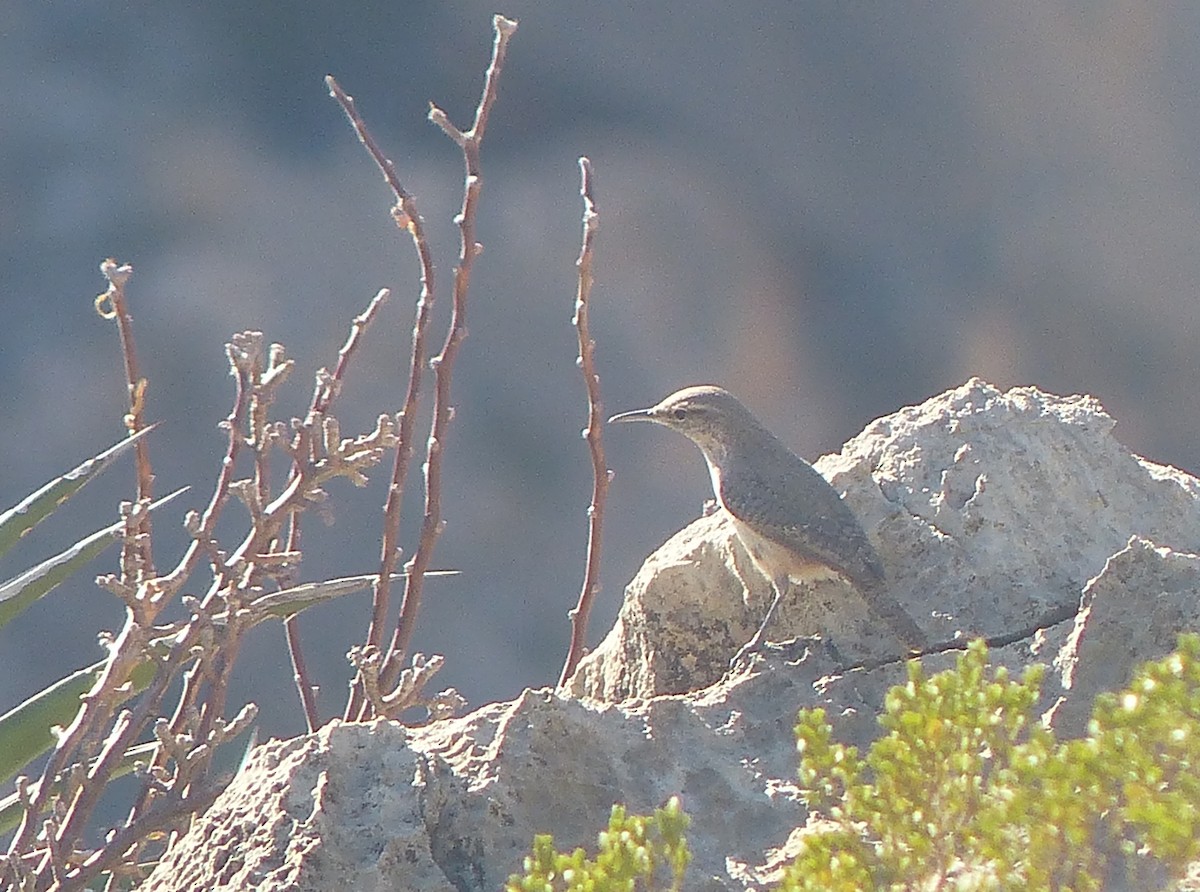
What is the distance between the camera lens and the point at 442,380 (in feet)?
10.1

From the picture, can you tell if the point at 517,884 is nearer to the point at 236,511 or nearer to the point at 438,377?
the point at 438,377

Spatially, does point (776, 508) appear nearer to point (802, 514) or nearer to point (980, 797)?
point (802, 514)

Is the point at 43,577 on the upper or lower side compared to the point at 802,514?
lower

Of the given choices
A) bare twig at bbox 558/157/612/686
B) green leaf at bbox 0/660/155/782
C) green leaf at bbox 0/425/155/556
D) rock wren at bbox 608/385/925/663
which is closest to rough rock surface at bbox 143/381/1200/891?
rock wren at bbox 608/385/925/663

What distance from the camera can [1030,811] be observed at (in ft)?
5.70

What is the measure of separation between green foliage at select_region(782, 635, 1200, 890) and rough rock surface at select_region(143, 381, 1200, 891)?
659 millimetres

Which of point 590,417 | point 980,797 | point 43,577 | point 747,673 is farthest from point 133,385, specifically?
point 980,797

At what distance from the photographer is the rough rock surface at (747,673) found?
2521 millimetres

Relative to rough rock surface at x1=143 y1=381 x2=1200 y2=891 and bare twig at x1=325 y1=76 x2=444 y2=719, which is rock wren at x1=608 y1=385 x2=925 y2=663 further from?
bare twig at x1=325 y1=76 x2=444 y2=719

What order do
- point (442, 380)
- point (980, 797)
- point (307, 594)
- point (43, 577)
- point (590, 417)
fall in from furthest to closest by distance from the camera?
point (43, 577) → point (590, 417) → point (307, 594) → point (442, 380) → point (980, 797)

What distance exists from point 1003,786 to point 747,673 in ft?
4.21

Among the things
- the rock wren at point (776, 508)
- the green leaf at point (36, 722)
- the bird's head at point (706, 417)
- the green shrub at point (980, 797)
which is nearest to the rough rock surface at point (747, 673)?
the rock wren at point (776, 508)

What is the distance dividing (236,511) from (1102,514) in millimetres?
5861

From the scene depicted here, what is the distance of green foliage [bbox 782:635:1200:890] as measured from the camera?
1702mm
